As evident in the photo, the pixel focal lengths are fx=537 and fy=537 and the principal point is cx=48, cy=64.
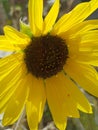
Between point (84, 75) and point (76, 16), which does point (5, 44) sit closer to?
point (76, 16)

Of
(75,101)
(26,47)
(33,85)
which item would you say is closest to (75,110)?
(75,101)

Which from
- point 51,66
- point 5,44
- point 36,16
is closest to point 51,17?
point 36,16

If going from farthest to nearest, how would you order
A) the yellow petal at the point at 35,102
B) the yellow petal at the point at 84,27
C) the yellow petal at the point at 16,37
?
the yellow petal at the point at 35,102 → the yellow petal at the point at 84,27 → the yellow petal at the point at 16,37

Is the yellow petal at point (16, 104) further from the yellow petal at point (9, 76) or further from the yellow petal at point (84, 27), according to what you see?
the yellow petal at point (84, 27)

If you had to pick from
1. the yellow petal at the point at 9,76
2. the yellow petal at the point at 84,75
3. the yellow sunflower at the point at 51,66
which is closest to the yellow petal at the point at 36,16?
the yellow sunflower at the point at 51,66

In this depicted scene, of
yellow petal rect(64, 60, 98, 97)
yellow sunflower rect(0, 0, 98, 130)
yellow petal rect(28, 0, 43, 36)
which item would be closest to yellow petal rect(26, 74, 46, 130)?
yellow sunflower rect(0, 0, 98, 130)

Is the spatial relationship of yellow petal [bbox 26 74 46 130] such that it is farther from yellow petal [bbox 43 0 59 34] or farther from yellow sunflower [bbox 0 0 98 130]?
yellow petal [bbox 43 0 59 34]

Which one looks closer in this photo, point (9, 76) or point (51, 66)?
point (9, 76)
